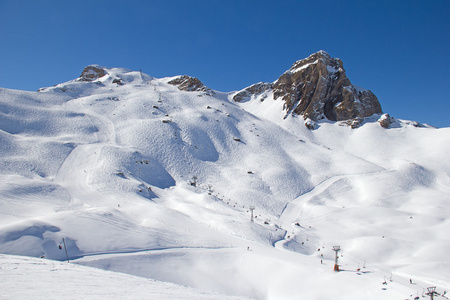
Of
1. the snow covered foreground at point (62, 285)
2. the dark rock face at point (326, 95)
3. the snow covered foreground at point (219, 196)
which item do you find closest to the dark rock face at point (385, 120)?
the snow covered foreground at point (219, 196)

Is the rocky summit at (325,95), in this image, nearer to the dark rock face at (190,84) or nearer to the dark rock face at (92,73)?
the dark rock face at (190,84)

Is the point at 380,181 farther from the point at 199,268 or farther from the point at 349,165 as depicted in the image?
the point at 199,268

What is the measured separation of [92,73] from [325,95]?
102m

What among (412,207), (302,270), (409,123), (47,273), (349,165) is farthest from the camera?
(409,123)

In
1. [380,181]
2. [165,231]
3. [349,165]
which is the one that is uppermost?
[349,165]

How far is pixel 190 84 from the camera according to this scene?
339 feet

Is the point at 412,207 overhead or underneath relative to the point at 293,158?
underneath

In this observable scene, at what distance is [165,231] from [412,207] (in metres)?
37.8

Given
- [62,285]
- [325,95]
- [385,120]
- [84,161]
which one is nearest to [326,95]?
[325,95]

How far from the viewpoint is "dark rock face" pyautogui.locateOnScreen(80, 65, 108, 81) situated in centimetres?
11006

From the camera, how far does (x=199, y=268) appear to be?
707 inches

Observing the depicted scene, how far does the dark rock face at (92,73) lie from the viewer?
110062 millimetres

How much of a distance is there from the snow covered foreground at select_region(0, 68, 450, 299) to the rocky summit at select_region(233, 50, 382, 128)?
5.14m

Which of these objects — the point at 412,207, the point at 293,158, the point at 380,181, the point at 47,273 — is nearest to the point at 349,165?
the point at 380,181
